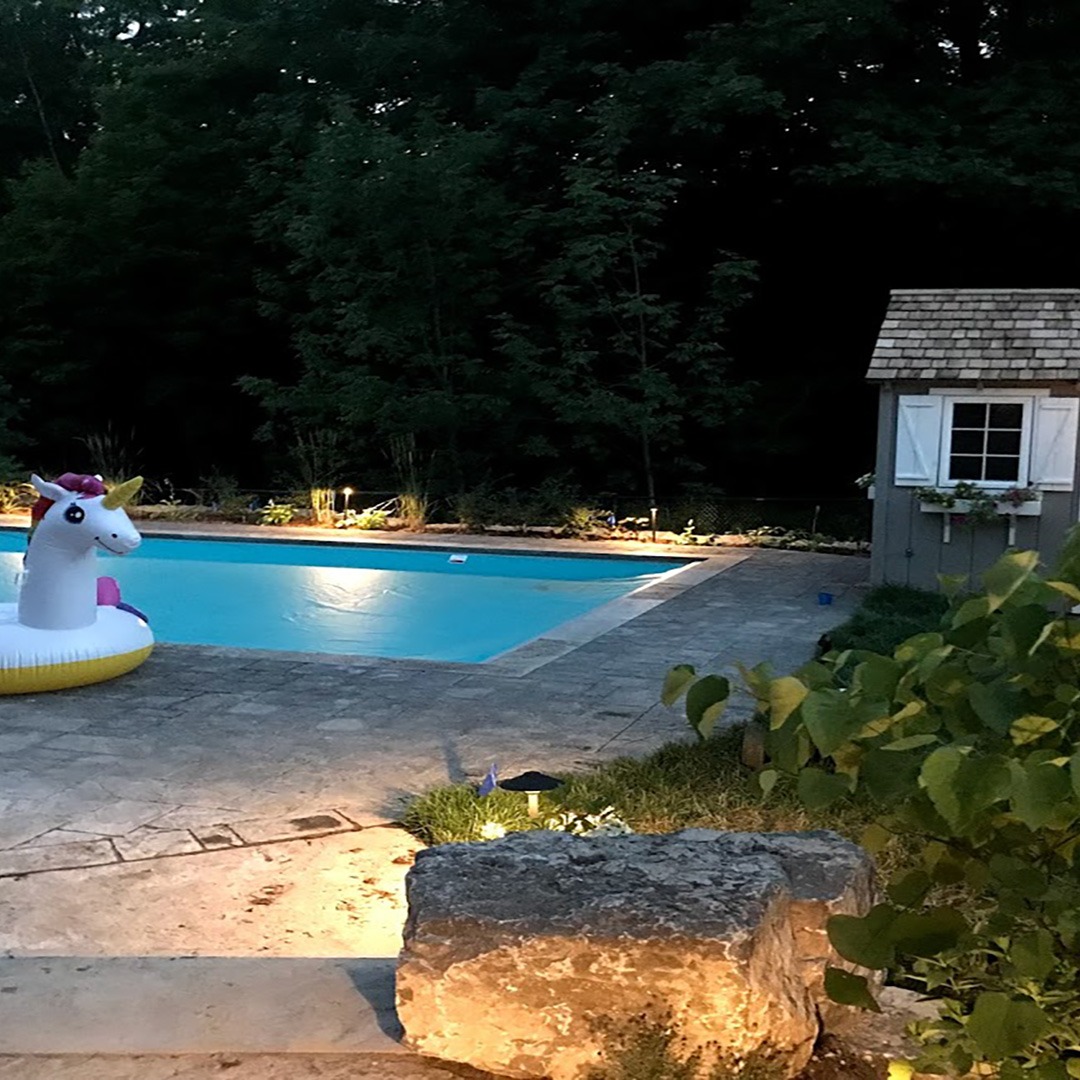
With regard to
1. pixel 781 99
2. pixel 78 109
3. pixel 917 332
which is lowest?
pixel 917 332

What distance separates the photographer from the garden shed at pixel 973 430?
9.68 meters

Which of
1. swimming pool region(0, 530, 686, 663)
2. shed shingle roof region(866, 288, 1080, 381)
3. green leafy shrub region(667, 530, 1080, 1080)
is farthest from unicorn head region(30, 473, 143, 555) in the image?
shed shingle roof region(866, 288, 1080, 381)

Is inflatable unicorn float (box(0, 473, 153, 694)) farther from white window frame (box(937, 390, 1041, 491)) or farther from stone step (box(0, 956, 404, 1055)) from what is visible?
white window frame (box(937, 390, 1041, 491))

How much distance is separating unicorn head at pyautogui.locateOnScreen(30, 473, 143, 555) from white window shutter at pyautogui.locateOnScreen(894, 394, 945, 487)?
6.12 m

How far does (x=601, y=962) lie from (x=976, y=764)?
100 cm

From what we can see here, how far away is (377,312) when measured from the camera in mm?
16109

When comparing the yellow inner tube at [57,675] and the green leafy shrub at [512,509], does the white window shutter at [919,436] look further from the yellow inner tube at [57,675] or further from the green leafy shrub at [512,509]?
the yellow inner tube at [57,675]

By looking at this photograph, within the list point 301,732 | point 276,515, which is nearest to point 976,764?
point 301,732

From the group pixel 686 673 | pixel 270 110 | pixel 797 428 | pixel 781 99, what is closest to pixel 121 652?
pixel 686 673

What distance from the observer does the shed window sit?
990 cm

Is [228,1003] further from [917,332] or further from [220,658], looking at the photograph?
[917,332]

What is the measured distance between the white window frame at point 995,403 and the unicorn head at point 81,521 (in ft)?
20.9

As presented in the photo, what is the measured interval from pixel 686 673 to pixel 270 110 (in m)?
18.9

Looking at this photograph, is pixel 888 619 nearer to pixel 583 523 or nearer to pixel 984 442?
pixel 984 442
